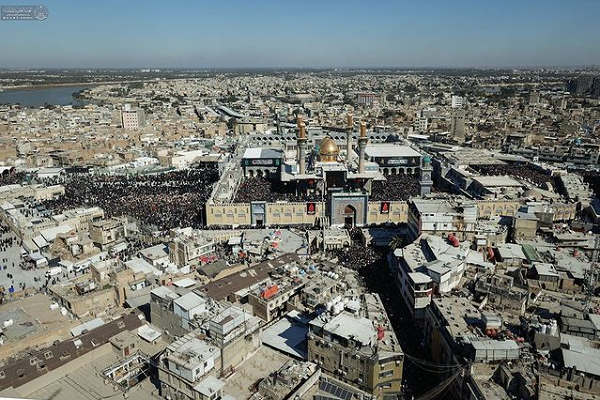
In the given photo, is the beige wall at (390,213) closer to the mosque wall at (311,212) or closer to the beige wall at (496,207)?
the mosque wall at (311,212)

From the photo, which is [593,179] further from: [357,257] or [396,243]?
[357,257]

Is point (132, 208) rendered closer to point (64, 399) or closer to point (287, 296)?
point (287, 296)

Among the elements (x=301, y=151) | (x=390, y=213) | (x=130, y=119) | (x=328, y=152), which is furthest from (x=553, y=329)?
(x=130, y=119)

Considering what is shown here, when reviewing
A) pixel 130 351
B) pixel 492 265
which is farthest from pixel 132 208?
pixel 492 265

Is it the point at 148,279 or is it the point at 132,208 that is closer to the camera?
the point at 148,279

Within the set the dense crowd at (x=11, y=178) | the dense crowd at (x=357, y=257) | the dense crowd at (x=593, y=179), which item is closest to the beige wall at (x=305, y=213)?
the dense crowd at (x=357, y=257)

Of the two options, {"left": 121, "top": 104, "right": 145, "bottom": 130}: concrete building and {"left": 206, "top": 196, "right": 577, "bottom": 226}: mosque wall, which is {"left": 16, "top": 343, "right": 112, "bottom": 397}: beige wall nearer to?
{"left": 206, "top": 196, "right": 577, "bottom": 226}: mosque wall
